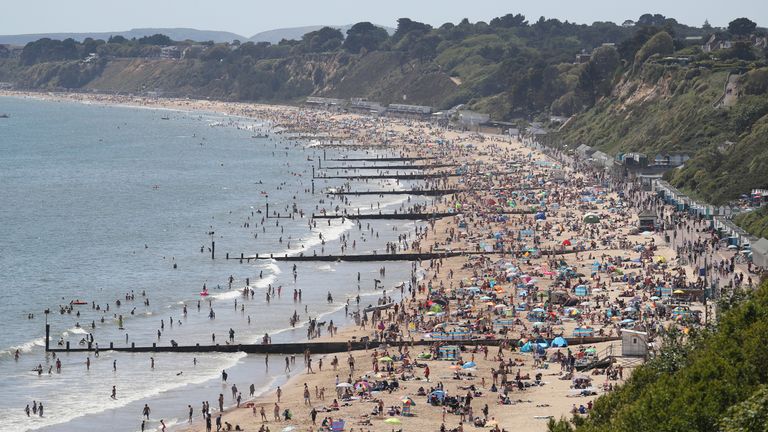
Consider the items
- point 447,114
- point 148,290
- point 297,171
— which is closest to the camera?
point 148,290

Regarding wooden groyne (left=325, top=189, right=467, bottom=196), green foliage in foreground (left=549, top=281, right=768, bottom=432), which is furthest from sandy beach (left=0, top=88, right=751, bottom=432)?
wooden groyne (left=325, top=189, right=467, bottom=196)

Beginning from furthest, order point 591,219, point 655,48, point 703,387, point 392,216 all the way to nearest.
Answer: point 655,48 < point 392,216 < point 591,219 < point 703,387

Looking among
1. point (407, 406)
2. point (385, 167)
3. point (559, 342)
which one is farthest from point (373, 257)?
point (385, 167)

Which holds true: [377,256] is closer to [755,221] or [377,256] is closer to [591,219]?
[591,219]

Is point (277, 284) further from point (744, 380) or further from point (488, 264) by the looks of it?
point (744, 380)

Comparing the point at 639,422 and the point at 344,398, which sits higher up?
the point at 639,422

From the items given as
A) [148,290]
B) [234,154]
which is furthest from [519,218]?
[234,154]

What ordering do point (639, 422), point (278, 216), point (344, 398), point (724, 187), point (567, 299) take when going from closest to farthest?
point (639, 422), point (344, 398), point (567, 299), point (724, 187), point (278, 216)
